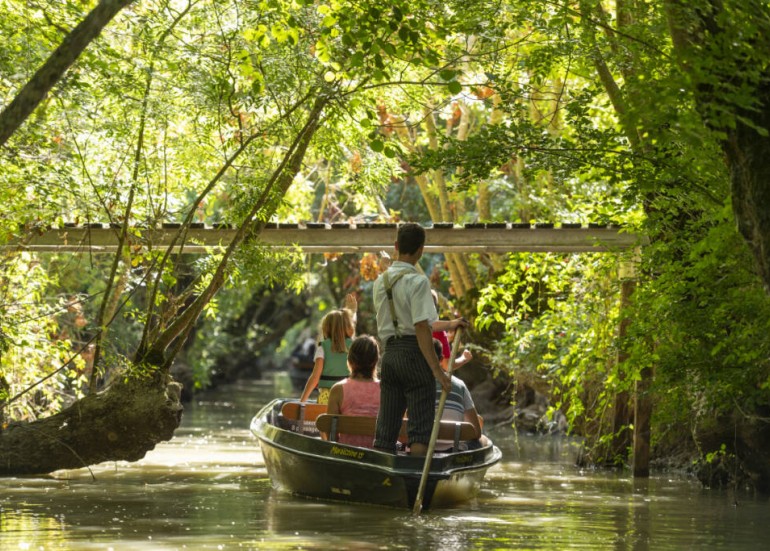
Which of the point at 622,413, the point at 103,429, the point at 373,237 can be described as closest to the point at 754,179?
the point at 103,429

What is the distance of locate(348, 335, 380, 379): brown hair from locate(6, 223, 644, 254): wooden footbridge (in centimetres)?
336

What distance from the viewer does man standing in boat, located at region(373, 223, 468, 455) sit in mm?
9312

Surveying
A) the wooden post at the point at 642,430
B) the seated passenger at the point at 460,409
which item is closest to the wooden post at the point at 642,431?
the wooden post at the point at 642,430

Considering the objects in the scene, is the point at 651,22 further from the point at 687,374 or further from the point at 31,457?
the point at 31,457

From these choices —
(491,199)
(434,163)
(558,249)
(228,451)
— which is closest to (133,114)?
(434,163)

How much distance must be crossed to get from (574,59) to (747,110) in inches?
199

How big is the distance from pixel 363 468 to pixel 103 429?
3750 millimetres

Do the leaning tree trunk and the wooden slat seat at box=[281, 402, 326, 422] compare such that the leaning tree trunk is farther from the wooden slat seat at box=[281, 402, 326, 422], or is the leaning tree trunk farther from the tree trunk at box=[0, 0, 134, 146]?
the tree trunk at box=[0, 0, 134, 146]

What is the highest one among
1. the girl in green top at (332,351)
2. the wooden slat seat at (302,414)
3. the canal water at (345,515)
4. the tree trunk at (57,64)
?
the tree trunk at (57,64)

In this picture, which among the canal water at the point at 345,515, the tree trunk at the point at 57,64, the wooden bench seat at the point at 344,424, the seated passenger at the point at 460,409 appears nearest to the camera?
the tree trunk at the point at 57,64

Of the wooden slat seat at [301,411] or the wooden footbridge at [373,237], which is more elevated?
the wooden footbridge at [373,237]

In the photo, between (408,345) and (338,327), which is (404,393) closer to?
(408,345)

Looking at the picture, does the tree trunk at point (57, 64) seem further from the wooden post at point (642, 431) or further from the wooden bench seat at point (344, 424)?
the wooden post at point (642, 431)

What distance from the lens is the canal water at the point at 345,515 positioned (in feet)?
28.6
